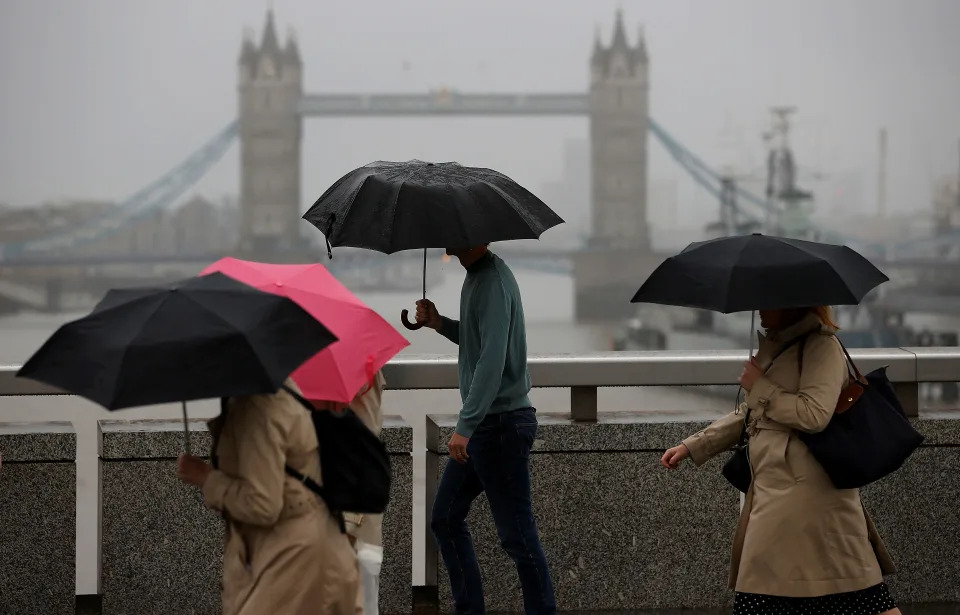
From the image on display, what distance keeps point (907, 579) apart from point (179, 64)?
6877cm

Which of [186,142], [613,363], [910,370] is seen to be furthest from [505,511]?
[186,142]

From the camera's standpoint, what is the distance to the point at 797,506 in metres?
2.54

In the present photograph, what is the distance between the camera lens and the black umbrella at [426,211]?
8.93 feet

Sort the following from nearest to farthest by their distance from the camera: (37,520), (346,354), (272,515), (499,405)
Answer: (272,515)
(346,354)
(499,405)
(37,520)

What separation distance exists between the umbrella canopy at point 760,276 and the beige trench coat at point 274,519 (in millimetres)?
873

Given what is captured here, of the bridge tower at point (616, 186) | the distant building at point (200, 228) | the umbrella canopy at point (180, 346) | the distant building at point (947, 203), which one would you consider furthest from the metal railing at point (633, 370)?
the distant building at point (947, 203)

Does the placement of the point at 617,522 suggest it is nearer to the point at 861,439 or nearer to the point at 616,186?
the point at 861,439

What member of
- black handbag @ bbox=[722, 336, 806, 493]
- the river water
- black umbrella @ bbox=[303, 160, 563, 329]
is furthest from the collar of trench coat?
the river water

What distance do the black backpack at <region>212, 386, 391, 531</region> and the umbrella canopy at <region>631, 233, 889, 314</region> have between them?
76cm

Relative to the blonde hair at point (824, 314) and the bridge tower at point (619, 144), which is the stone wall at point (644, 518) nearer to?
the blonde hair at point (824, 314)

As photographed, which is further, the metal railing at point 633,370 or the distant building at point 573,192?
the distant building at point 573,192

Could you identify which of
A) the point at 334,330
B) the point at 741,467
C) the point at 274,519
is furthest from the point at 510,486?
the point at 274,519

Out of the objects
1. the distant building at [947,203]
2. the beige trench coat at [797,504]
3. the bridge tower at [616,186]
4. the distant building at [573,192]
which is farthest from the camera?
the distant building at [573,192]

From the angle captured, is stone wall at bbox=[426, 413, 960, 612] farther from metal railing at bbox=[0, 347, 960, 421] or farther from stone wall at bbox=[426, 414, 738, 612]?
metal railing at bbox=[0, 347, 960, 421]
